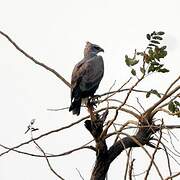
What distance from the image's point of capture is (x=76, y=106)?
7746mm

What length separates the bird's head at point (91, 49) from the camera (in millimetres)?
9344

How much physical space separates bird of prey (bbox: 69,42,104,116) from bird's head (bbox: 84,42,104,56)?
0.17 ft

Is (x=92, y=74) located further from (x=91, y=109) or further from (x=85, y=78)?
(x=91, y=109)

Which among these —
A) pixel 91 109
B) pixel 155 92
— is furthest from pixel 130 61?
pixel 91 109

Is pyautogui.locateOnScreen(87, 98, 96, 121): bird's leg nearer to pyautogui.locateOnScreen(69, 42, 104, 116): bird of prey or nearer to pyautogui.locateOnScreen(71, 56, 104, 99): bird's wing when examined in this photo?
pyautogui.locateOnScreen(69, 42, 104, 116): bird of prey

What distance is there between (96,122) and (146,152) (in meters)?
1.07

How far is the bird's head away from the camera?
30.7 ft

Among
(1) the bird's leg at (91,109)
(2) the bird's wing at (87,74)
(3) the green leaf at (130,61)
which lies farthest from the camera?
(2) the bird's wing at (87,74)

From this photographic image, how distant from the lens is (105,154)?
618 cm

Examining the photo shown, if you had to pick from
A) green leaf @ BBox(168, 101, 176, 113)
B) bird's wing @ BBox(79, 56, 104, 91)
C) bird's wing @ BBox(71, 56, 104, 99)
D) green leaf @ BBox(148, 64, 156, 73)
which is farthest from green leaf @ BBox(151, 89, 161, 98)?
bird's wing @ BBox(79, 56, 104, 91)

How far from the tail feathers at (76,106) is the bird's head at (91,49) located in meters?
1.64

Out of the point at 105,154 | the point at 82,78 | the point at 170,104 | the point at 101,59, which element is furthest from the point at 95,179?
the point at 101,59

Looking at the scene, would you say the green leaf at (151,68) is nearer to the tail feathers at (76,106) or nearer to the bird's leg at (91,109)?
the bird's leg at (91,109)

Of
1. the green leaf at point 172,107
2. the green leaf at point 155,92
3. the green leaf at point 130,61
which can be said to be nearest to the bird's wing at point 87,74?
the green leaf at point 155,92
